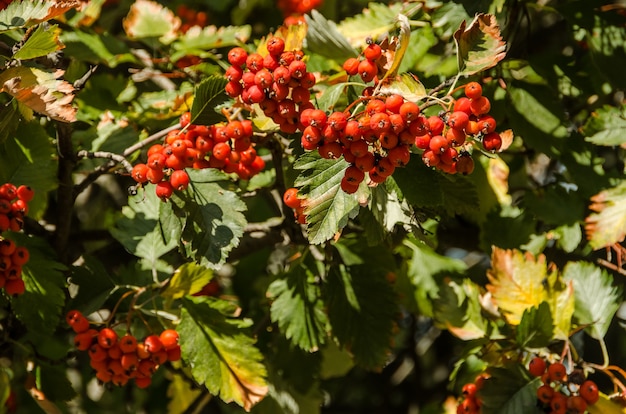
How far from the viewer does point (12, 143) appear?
1757 millimetres

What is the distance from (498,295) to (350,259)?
375 mm

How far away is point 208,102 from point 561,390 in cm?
101

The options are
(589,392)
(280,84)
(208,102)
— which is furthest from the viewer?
(589,392)

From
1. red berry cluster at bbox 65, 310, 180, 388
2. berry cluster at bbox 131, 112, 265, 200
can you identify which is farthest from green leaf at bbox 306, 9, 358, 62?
red berry cluster at bbox 65, 310, 180, 388

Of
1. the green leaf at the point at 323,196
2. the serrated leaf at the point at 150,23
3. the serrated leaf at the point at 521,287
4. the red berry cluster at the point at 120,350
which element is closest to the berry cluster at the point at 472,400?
the serrated leaf at the point at 521,287

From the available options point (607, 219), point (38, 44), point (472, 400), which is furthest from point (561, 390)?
point (38, 44)

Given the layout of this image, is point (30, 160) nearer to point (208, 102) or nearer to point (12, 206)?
point (12, 206)

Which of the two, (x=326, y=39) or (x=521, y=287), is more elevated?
(x=326, y=39)

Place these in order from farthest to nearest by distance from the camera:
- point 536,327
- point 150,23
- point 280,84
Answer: point 150,23 → point 536,327 → point 280,84

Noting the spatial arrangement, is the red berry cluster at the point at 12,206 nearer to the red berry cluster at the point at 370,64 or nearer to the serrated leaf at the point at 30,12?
the serrated leaf at the point at 30,12

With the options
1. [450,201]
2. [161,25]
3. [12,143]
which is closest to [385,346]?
[450,201]

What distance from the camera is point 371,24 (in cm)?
202

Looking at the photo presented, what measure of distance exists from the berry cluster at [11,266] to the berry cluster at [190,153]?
0.31 m

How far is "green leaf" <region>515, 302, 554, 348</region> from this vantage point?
1709 mm
